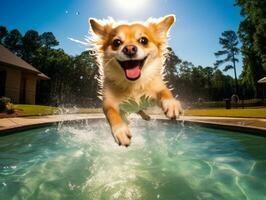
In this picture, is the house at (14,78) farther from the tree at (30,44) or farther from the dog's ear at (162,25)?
the tree at (30,44)

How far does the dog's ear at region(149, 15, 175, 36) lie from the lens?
11.0 ft

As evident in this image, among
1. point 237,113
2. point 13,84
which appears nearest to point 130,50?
point 237,113

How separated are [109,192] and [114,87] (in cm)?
158

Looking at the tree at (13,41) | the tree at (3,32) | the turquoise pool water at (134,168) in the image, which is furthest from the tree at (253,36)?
the tree at (3,32)

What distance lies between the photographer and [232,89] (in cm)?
5597

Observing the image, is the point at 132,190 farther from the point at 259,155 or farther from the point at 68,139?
the point at 68,139

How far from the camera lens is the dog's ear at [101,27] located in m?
3.51

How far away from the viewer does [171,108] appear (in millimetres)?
2877

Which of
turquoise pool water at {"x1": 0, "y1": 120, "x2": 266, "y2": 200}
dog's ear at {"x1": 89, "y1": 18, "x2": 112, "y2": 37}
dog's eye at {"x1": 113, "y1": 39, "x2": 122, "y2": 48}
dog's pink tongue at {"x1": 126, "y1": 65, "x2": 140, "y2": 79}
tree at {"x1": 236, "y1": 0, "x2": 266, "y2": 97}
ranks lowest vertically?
turquoise pool water at {"x1": 0, "y1": 120, "x2": 266, "y2": 200}

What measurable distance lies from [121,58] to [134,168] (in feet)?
9.72

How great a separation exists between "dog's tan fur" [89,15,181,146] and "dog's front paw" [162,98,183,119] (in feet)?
0.65

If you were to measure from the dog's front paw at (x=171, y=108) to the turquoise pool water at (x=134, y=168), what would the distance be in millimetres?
1600

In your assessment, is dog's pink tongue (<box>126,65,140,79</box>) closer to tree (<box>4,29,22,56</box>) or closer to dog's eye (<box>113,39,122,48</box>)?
dog's eye (<box>113,39,122,48</box>)

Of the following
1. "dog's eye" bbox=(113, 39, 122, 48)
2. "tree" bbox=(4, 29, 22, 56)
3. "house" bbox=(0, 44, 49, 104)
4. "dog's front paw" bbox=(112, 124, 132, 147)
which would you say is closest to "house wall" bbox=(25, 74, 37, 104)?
Result: "house" bbox=(0, 44, 49, 104)
